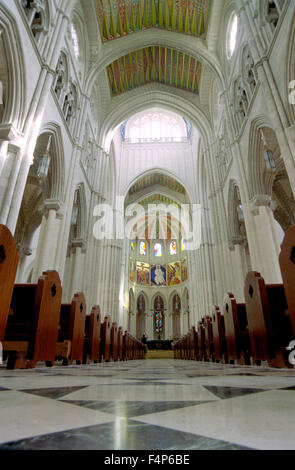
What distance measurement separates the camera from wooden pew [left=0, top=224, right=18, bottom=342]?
2324 millimetres

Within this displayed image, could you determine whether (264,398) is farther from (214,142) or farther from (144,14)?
(144,14)

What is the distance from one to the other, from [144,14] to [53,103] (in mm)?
6731

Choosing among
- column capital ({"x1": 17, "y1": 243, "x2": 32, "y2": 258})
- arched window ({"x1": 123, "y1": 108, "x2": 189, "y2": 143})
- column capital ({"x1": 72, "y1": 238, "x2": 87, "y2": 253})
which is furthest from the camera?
arched window ({"x1": 123, "y1": 108, "x2": 189, "y2": 143})

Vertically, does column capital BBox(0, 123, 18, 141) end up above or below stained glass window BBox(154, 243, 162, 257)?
below

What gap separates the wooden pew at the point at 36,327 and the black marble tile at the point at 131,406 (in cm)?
214

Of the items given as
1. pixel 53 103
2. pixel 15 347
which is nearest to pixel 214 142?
pixel 53 103

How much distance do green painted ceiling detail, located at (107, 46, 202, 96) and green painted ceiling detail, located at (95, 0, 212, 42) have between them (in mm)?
1174

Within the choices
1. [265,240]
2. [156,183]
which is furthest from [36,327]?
[156,183]

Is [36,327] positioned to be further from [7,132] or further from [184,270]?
[184,270]

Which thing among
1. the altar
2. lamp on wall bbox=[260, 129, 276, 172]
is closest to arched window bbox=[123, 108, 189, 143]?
lamp on wall bbox=[260, 129, 276, 172]

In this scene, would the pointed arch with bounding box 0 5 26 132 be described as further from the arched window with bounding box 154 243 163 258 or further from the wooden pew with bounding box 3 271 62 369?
the arched window with bounding box 154 243 163 258

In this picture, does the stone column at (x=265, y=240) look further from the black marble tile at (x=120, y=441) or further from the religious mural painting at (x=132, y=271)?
the religious mural painting at (x=132, y=271)
